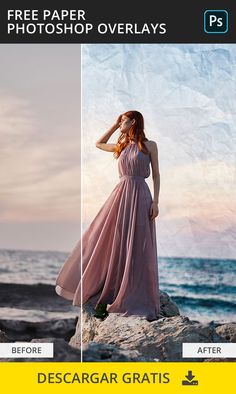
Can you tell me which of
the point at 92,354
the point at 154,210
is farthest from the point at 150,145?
the point at 92,354

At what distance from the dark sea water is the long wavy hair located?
2.29 feet

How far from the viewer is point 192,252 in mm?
5906

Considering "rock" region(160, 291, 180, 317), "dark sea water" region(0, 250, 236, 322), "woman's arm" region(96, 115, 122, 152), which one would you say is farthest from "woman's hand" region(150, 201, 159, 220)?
"rock" region(160, 291, 180, 317)

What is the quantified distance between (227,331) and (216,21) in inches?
→ 72.7

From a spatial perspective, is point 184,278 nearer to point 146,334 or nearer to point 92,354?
point 146,334

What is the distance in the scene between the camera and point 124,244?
229 inches

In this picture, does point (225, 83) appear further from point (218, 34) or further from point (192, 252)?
point (192, 252)

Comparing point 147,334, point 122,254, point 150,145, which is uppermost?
point 150,145

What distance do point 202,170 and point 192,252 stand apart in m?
0.50

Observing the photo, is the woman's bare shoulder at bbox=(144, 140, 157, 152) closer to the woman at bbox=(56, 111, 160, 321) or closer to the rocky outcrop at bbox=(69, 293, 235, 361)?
the woman at bbox=(56, 111, 160, 321)
